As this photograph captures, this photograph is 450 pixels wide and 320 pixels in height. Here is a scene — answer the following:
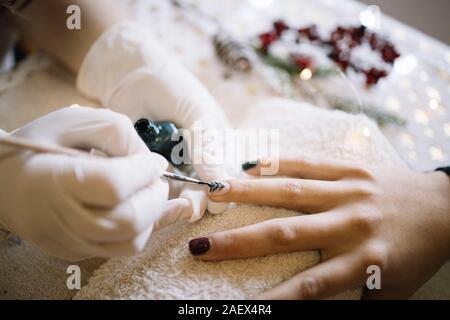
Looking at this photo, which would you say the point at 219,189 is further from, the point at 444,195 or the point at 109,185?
the point at 444,195

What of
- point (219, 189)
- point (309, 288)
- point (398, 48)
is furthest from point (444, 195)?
point (398, 48)

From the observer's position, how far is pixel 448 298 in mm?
812

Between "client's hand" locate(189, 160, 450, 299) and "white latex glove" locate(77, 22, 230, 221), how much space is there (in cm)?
9

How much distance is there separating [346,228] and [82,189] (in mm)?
478

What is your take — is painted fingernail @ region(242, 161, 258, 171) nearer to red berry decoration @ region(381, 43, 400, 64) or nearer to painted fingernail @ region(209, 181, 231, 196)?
painted fingernail @ region(209, 181, 231, 196)

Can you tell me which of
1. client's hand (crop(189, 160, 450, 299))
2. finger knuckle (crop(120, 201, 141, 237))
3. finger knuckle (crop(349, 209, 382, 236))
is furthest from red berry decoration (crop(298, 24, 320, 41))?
finger knuckle (crop(120, 201, 141, 237))

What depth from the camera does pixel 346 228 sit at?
664 mm

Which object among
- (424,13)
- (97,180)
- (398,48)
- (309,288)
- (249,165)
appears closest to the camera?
(97,180)

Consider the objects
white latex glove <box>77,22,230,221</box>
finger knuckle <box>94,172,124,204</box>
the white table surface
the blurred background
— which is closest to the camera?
finger knuckle <box>94,172,124,204</box>

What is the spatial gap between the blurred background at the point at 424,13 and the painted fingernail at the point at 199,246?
4.04ft

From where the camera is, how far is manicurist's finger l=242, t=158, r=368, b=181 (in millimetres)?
748

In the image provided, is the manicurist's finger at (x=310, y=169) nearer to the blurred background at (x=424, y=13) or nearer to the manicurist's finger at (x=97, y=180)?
the manicurist's finger at (x=97, y=180)
